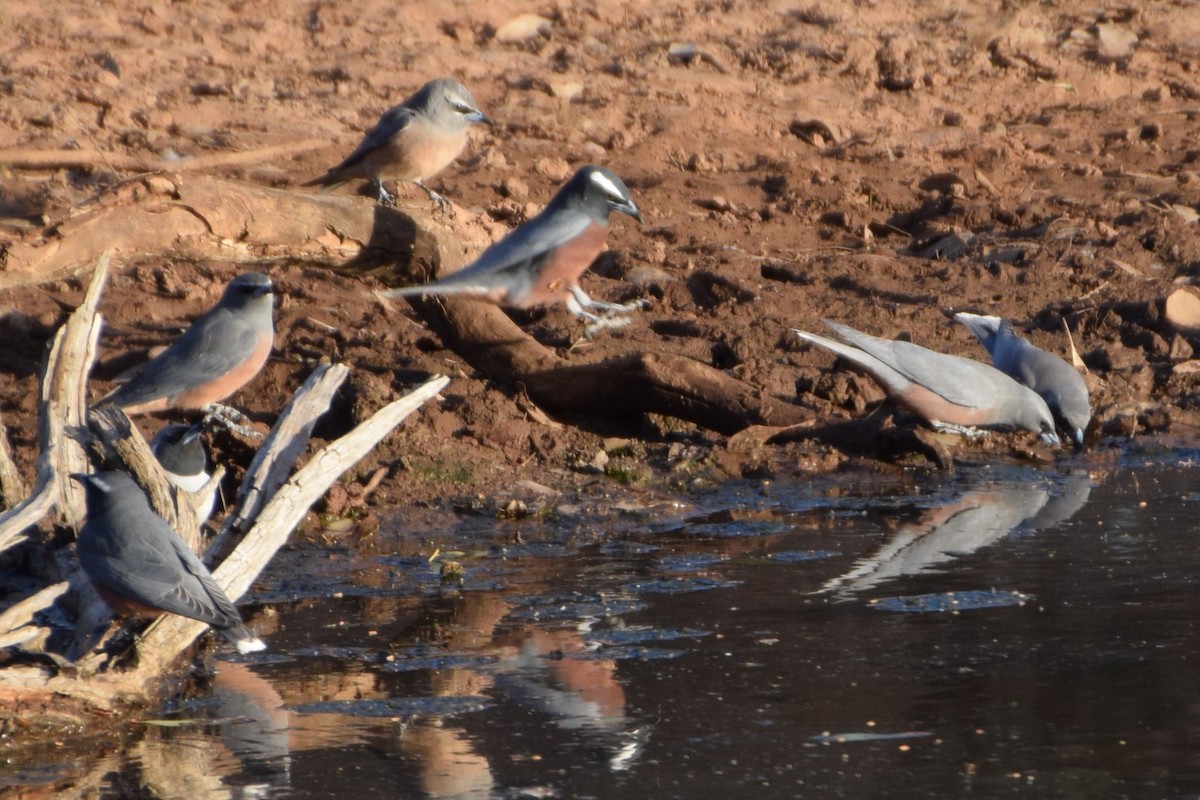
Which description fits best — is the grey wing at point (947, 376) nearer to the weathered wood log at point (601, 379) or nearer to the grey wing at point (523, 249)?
the weathered wood log at point (601, 379)

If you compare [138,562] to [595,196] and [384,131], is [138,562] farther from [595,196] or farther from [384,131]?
[384,131]

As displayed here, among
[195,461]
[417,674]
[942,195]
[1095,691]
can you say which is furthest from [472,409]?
[942,195]

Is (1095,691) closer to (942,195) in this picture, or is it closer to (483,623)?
(483,623)

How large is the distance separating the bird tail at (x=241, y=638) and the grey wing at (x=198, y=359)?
227cm

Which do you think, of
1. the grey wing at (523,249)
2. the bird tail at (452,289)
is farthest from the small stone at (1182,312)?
the bird tail at (452,289)

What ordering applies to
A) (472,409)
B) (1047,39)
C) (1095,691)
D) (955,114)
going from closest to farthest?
1. (1095,691)
2. (472,409)
3. (955,114)
4. (1047,39)

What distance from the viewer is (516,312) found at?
920 centimetres

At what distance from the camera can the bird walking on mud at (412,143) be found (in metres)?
8.95

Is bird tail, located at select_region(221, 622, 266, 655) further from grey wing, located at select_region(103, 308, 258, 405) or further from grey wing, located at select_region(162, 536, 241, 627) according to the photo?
grey wing, located at select_region(103, 308, 258, 405)

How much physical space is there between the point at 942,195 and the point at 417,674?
24.5 ft

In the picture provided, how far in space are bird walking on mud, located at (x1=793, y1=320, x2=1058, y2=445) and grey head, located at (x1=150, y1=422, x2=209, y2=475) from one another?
123 inches

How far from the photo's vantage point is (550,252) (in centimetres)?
742

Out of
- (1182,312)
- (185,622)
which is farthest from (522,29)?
(185,622)

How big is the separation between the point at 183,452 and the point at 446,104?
350 cm
